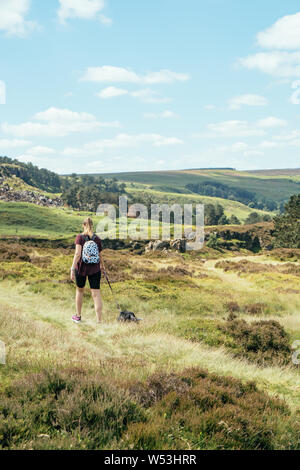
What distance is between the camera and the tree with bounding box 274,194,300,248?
5916 cm

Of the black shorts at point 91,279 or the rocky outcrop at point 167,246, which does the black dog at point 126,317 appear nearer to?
the black shorts at point 91,279

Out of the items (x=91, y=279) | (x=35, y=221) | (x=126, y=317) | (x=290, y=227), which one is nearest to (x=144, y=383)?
(x=91, y=279)

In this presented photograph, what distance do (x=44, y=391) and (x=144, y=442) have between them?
1.62 meters

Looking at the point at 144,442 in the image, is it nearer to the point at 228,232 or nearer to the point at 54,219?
the point at 228,232

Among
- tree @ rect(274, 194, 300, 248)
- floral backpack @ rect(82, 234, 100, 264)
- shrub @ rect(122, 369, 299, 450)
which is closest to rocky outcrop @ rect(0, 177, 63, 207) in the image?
tree @ rect(274, 194, 300, 248)

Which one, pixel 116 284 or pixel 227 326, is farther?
pixel 116 284

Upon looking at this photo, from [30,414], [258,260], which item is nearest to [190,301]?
[30,414]

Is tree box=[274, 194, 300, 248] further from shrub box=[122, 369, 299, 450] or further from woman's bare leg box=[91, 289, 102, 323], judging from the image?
shrub box=[122, 369, 299, 450]

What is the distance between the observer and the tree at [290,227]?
59156mm

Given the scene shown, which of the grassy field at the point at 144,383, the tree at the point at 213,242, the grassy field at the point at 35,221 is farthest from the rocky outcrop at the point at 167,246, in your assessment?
the grassy field at the point at 144,383

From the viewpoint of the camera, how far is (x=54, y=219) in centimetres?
9369

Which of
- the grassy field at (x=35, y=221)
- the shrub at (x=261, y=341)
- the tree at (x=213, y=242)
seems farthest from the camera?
the grassy field at (x=35, y=221)

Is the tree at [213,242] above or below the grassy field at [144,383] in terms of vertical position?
below

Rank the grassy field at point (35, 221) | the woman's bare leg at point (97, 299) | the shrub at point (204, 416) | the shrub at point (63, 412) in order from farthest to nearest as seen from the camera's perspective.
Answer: the grassy field at point (35, 221)
the woman's bare leg at point (97, 299)
the shrub at point (204, 416)
the shrub at point (63, 412)
